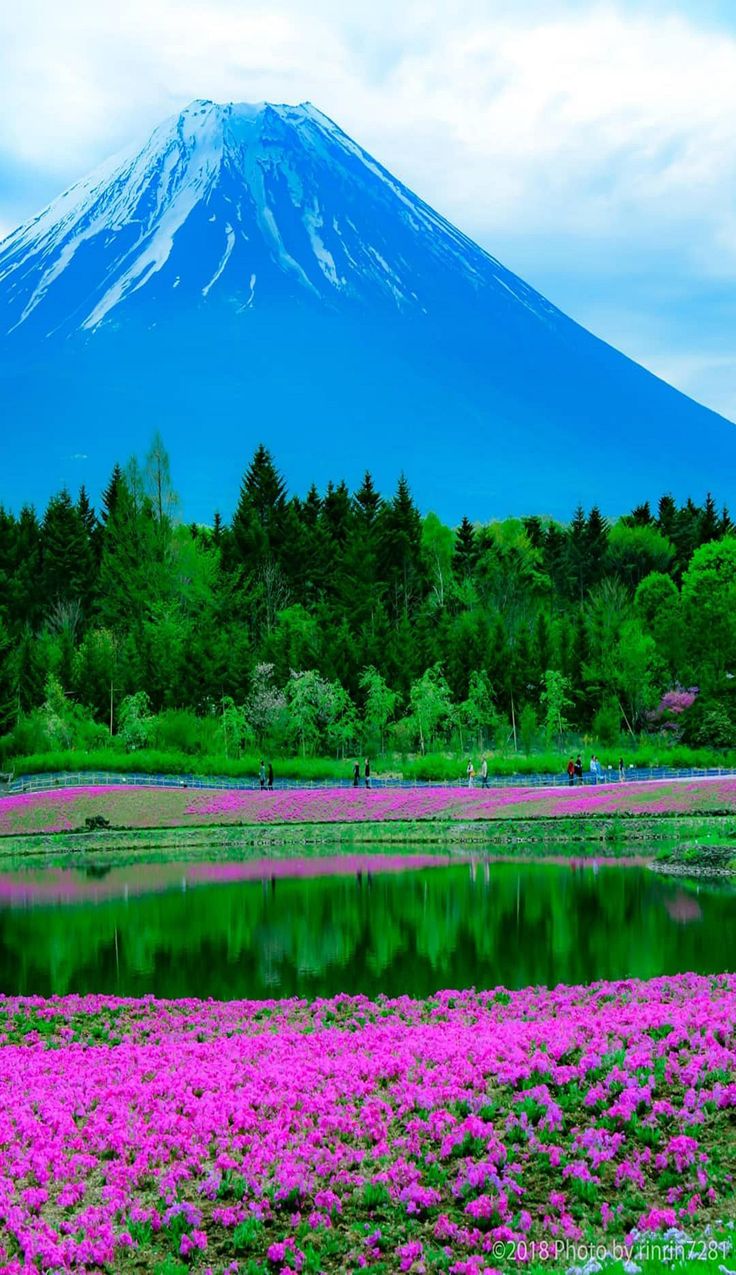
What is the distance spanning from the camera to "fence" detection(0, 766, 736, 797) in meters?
52.0

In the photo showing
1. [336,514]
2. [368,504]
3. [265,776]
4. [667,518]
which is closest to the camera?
[265,776]

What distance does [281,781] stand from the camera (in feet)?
187

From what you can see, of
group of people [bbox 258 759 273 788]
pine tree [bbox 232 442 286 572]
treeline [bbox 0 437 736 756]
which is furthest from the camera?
pine tree [bbox 232 442 286 572]

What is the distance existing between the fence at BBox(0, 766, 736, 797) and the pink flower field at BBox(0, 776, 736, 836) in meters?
2.17

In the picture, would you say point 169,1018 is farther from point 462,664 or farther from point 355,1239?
point 462,664

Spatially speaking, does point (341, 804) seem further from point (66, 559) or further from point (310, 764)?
point (66, 559)

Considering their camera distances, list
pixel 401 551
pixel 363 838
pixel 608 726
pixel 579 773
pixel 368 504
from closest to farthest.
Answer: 1. pixel 363 838
2. pixel 579 773
3. pixel 608 726
4. pixel 401 551
5. pixel 368 504

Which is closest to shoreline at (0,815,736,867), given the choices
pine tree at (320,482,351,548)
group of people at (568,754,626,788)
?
group of people at (568,754,626,788)

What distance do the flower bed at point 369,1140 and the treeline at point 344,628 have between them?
158ft

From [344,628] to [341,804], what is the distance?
26410 millimetres

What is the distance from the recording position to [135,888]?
30828 millimetres

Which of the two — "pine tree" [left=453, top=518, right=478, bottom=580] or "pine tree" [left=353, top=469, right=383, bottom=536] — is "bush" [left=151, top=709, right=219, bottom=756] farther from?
"pine tree" [left=453, top=518, right=478, bottom=580]

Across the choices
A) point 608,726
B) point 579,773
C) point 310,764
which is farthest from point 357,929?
point 608,726

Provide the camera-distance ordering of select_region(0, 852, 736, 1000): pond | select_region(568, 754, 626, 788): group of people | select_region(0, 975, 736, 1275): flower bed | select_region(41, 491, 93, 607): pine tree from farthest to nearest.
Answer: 1. select_region(41, 491, 93, 607): pine tree
2. select_region(568, 754, 626, 788): group of people
3. select_region(0, 852, 736, 1000): pond
4. select_region(0, 975, 736, 1275): flower bed
